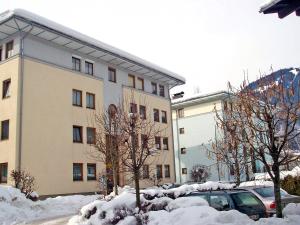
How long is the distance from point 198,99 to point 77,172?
74.3 feet

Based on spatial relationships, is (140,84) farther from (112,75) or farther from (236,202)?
(236,202)

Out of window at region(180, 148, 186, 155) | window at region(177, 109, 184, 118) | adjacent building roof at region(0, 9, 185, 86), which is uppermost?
adjacent building roof at region(0, 9, 185, 86)

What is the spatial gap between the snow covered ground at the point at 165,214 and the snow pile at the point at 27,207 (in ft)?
17.0

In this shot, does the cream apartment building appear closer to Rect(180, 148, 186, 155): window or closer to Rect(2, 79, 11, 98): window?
Rect(2, 79, 11, 98): window

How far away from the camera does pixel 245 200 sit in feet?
37.8

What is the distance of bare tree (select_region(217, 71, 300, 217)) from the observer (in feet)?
35.0

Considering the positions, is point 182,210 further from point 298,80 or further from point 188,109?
point 188,109

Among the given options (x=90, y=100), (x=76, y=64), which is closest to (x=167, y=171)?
(x=90, y=100)

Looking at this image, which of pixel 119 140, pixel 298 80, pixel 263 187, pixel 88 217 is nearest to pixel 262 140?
pixel 298 80

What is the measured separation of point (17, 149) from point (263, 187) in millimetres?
15759

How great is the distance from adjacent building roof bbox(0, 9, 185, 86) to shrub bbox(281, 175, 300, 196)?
16441 millimetres

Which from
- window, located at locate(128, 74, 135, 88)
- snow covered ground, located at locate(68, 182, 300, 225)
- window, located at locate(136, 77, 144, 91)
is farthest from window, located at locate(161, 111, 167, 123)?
snow covered ground, located at locate(68, 182, 300, 225)

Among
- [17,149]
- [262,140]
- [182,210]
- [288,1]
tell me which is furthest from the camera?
[17,149]

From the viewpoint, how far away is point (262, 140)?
11.1 meters
